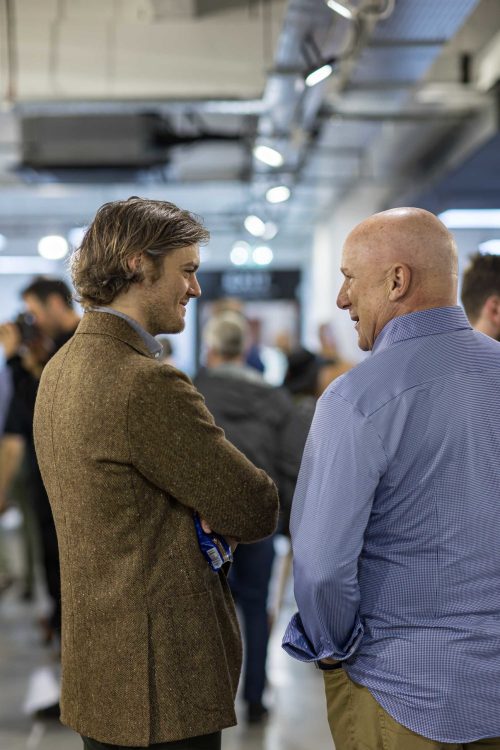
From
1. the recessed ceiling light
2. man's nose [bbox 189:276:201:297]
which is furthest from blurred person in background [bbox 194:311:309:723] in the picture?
man's nose [bbox 189:276:201:297]

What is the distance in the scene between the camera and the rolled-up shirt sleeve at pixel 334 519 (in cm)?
151

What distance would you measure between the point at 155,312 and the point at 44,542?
2.78 meters

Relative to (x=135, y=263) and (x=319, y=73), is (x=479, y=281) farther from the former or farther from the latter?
(x=319, y=73)

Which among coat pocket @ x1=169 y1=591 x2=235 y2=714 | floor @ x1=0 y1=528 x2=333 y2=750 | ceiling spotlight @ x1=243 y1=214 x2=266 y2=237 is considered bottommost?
floor @ x1=0 y1=528 x2=333 y2=750

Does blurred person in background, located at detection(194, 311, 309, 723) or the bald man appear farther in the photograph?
blurred person in background, located at detection(194, 311, 309, 723)

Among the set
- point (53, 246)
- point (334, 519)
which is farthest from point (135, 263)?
point (53, 246)

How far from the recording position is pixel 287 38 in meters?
5.73

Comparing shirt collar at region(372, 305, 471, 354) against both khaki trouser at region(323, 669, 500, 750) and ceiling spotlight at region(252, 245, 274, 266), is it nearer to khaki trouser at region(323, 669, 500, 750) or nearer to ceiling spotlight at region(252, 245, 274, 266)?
khaki trouser at region(323, 669, 500, 750)

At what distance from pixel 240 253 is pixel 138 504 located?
596 inches

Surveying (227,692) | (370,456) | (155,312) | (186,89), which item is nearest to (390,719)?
(227,692)

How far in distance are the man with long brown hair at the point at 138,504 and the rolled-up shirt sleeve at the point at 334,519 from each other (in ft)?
0.51

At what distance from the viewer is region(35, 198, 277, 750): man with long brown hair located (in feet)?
5.21

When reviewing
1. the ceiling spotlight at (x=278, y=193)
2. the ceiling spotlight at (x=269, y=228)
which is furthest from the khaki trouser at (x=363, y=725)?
the ceiling spotlight at (x=269, y=228)

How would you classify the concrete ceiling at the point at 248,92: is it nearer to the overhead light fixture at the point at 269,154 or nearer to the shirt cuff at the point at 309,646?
the overhead light fixture at the point at 269,154
